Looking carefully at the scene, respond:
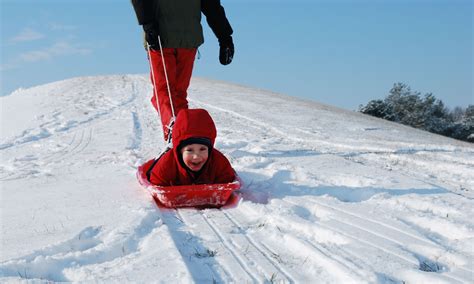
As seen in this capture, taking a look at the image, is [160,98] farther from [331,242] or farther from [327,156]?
[331,242]

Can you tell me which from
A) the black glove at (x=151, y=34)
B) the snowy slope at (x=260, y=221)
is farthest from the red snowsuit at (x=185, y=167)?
the black glove at (x=151, y=34)

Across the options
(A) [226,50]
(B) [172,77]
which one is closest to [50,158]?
(B) [172,77]

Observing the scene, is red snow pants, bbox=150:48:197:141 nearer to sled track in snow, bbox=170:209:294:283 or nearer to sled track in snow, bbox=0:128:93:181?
sled track in snow, bbox=0:128:93:181

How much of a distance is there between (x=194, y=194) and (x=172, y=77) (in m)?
2.02

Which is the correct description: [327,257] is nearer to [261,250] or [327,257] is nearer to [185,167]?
[261,250]

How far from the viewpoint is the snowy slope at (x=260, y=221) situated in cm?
229

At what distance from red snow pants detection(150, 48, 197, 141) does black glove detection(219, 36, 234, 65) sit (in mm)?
328

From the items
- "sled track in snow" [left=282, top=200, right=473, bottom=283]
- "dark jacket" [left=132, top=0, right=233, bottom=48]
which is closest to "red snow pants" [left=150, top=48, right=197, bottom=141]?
"dark jacket" [left=132, top=0, right=233, bottom=48]

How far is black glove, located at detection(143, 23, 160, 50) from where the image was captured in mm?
4973

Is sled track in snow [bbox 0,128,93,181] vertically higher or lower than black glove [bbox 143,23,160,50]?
lower

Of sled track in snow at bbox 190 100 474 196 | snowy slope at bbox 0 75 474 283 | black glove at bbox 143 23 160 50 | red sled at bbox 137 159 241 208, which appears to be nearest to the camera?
snowy slope at bbox 0 75 474 283

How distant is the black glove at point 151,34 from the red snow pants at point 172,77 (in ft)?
0.66

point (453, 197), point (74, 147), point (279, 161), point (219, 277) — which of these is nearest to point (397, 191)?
point (453, 197)

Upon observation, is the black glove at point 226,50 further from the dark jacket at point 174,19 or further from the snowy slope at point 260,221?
the snowy slope at point 260,221
